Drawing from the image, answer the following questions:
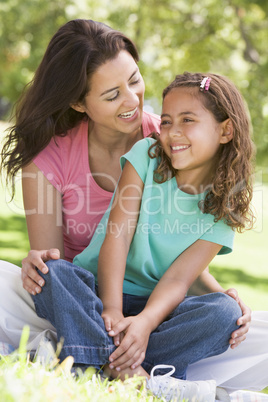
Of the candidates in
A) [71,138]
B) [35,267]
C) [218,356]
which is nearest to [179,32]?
[71,138]

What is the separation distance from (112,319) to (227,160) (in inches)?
35.3

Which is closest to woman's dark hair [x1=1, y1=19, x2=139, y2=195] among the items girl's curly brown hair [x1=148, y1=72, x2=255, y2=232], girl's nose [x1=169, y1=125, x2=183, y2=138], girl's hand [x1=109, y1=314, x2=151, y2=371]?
girl's curly brown hair [x1=148, y1=72, x2=255, y2=232]

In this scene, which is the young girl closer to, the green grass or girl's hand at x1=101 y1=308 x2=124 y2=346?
girl's hand at x1=101 y1=308 x2=124 y2=346

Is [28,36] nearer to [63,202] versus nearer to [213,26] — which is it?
[213,26]

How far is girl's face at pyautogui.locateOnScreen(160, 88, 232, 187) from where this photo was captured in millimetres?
2588

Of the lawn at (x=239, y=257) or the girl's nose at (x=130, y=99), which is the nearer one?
the girl's nose at (x=130, y=99)

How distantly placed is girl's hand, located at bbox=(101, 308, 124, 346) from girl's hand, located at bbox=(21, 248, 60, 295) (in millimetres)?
276

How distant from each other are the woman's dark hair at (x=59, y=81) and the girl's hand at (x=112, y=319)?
0.90m

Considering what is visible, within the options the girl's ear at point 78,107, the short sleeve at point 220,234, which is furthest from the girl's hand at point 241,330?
the girl's ear at point 78,107

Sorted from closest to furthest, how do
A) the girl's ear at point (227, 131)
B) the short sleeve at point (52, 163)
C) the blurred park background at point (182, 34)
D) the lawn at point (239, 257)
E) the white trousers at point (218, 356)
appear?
the white trousers at point (218, 356), the girl's ear at point (227, 131), the short sleeve at point (52, 163), the lawn at point (239, 257), the blurred park background at point (182, 34)

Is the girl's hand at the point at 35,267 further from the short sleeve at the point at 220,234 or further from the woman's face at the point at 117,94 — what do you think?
the woman's face at the point at 117,94

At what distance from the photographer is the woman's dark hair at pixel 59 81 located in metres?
2.78

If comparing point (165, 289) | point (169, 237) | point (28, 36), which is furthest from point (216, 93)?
point (28, 36)

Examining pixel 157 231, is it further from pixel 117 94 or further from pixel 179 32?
pixel 179 32
